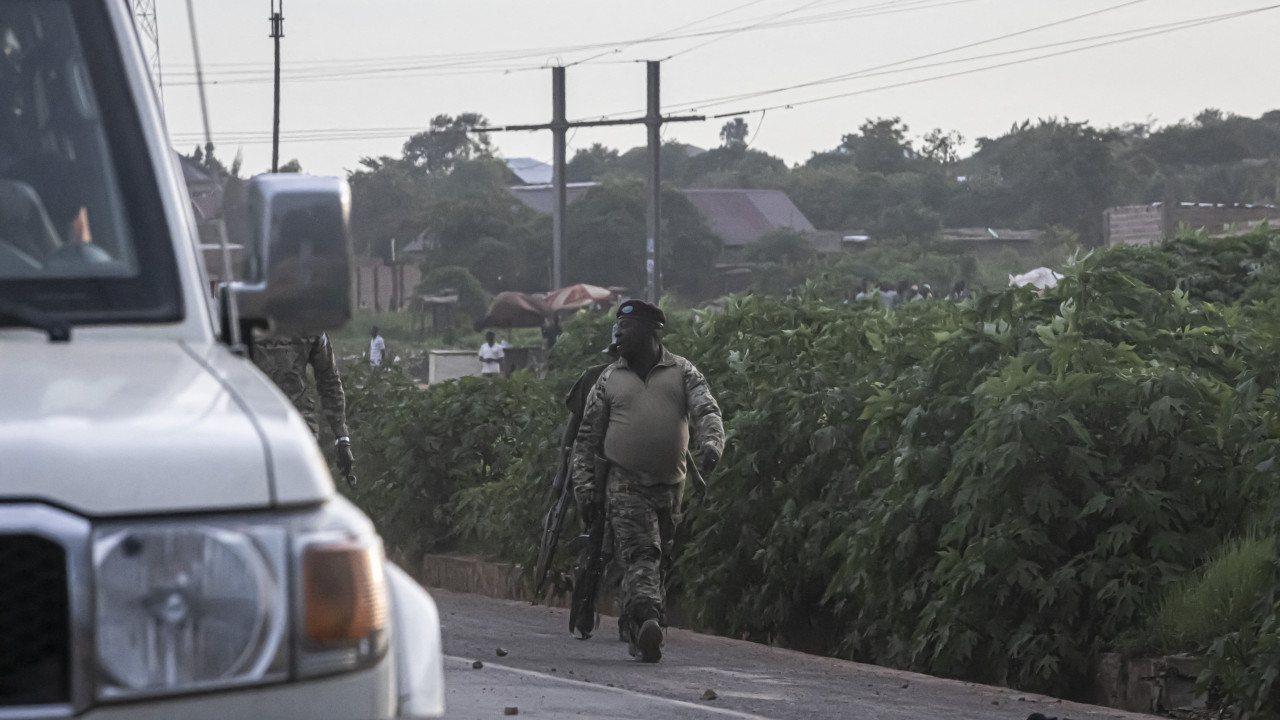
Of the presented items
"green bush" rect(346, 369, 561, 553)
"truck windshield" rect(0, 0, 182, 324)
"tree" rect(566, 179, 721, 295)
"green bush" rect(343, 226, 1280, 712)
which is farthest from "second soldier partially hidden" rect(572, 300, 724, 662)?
"tree" rect(566, 179, 721, 295)

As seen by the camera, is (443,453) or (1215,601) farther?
(443,453)

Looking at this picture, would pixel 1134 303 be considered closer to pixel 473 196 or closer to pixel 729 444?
pixel 729 444

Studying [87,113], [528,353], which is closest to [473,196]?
[528,353]

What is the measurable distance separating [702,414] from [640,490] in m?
0.54

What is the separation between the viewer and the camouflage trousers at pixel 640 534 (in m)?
10.8

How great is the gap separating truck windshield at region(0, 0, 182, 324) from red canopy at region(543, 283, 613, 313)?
45.6 m

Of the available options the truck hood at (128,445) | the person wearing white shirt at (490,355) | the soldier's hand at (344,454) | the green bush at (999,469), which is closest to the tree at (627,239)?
the person wearing white shirt at (490,355)

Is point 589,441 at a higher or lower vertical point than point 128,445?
lower

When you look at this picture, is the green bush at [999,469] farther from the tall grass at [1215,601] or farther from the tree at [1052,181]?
the tree at [1052,181]

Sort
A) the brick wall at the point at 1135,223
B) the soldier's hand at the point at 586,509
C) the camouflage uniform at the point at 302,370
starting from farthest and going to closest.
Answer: the brick wall at the point at 1135,223, the soldier's hand at the point at 586,509, the camouflage uniform at the point at 302,370

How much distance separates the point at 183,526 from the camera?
8.32ft

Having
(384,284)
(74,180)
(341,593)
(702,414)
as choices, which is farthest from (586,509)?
(384,284)

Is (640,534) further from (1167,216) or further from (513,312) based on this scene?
(1167,216)

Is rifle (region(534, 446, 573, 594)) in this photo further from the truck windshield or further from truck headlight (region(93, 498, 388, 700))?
truck headlight (region(93, 498, 388, 700))
